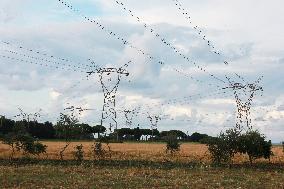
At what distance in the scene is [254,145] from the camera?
305ft

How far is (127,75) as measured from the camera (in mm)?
101312

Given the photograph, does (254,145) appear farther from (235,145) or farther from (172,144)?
(172,144)

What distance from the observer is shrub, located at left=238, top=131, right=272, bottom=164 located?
92625 mm

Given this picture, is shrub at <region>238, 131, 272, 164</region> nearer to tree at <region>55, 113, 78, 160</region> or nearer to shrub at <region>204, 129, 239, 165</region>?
shrub at <region>204, 129, 239, 165</region>

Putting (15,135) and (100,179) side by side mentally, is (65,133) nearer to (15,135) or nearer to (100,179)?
(15,135)

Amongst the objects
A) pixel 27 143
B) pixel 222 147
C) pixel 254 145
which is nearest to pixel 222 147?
pixel 222 147

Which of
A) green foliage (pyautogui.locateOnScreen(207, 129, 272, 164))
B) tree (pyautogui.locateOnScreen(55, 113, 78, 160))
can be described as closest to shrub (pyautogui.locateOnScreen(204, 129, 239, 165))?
green foliage (pyautogui.locateOnScreen(207, 129, 272, 164))

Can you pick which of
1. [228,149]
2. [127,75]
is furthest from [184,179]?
[127,75]

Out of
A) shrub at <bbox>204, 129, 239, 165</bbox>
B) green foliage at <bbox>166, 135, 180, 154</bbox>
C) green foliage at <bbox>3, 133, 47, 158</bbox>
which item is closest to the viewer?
shrub at <bbox>204, 129, 239, 165</bbox>

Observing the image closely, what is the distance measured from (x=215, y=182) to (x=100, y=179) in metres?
12.0

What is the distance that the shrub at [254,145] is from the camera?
9262 centimetres

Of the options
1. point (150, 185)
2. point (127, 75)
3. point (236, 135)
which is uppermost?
point (127, 75)

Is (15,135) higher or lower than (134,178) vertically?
higher

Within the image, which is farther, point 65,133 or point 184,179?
point 65,133
